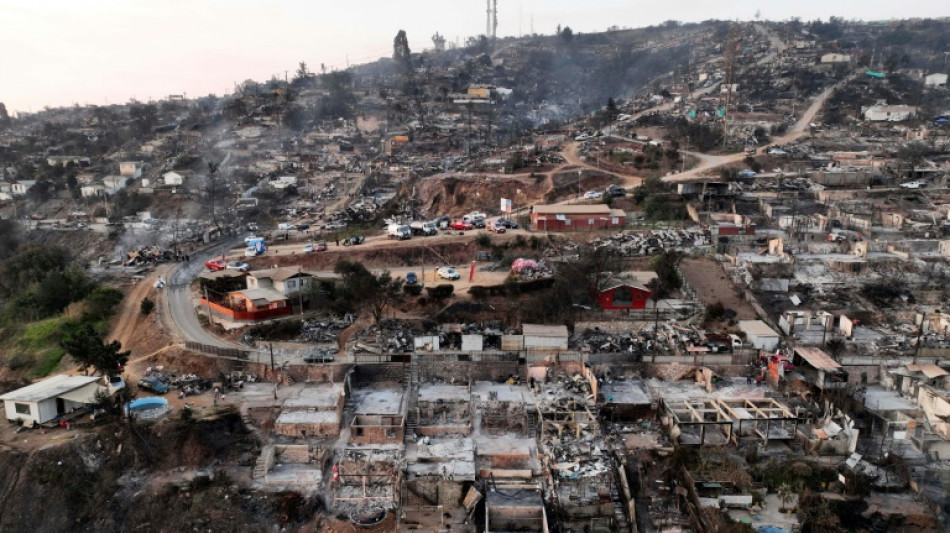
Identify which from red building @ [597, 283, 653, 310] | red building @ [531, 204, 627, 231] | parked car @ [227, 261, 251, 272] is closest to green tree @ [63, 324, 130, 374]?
parked car @ [227, 261, 251, 272]

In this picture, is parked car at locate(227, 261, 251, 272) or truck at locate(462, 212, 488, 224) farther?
truck at locate(462, 212, 488, 224)

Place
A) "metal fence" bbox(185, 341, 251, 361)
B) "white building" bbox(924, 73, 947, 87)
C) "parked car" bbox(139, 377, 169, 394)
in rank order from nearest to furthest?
"parked car" bbox(139, 377, 169, 394) < "metal fence" bbox(185, 341, 251, 361) < "white building" bbox(924, 73, 947, 87)

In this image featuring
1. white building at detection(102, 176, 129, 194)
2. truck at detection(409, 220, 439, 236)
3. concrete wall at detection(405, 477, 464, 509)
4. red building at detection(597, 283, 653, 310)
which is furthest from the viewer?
white building at detection(102, 176, 129, 194)

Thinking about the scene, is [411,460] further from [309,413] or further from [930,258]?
[930,258]

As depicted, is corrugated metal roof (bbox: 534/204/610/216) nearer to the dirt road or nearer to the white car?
the white car

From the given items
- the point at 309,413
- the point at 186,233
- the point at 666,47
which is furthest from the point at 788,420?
the point at 666,47

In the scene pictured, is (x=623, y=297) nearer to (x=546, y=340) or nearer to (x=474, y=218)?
(x=546, y=340)

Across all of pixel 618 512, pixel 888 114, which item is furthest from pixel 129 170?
pixel 888 114
